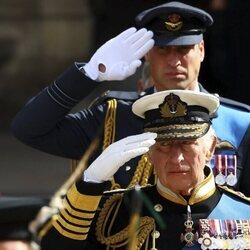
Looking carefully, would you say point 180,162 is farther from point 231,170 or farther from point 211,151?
point 231,170

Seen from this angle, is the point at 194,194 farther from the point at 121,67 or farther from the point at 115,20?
the point at 115,20

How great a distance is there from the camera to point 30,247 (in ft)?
10.6

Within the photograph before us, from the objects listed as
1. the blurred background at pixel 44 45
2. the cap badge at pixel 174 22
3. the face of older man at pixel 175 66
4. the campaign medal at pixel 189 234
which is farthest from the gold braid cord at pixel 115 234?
the blurred background at pixel 44 45

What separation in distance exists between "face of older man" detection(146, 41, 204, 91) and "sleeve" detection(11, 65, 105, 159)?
10.2 inches

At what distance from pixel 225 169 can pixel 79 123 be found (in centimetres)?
55

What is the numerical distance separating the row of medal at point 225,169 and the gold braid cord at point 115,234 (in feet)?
1.69

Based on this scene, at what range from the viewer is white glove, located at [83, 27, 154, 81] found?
4.35 meters

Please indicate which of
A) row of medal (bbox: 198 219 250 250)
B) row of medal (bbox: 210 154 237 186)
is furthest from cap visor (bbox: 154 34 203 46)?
row of medal (bbox: 198 219 250 250)

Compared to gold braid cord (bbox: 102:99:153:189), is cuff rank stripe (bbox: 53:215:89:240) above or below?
above

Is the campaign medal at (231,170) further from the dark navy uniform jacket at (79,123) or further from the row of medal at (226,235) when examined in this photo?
the row of medal at (226,235)

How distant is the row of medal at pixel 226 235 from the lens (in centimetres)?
392

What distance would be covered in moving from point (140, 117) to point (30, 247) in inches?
44.7

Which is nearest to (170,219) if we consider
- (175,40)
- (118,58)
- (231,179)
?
(231,179)

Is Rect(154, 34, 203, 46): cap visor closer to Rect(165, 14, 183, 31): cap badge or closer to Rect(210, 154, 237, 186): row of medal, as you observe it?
Rect(165, 14, 183, 31): cap badge
